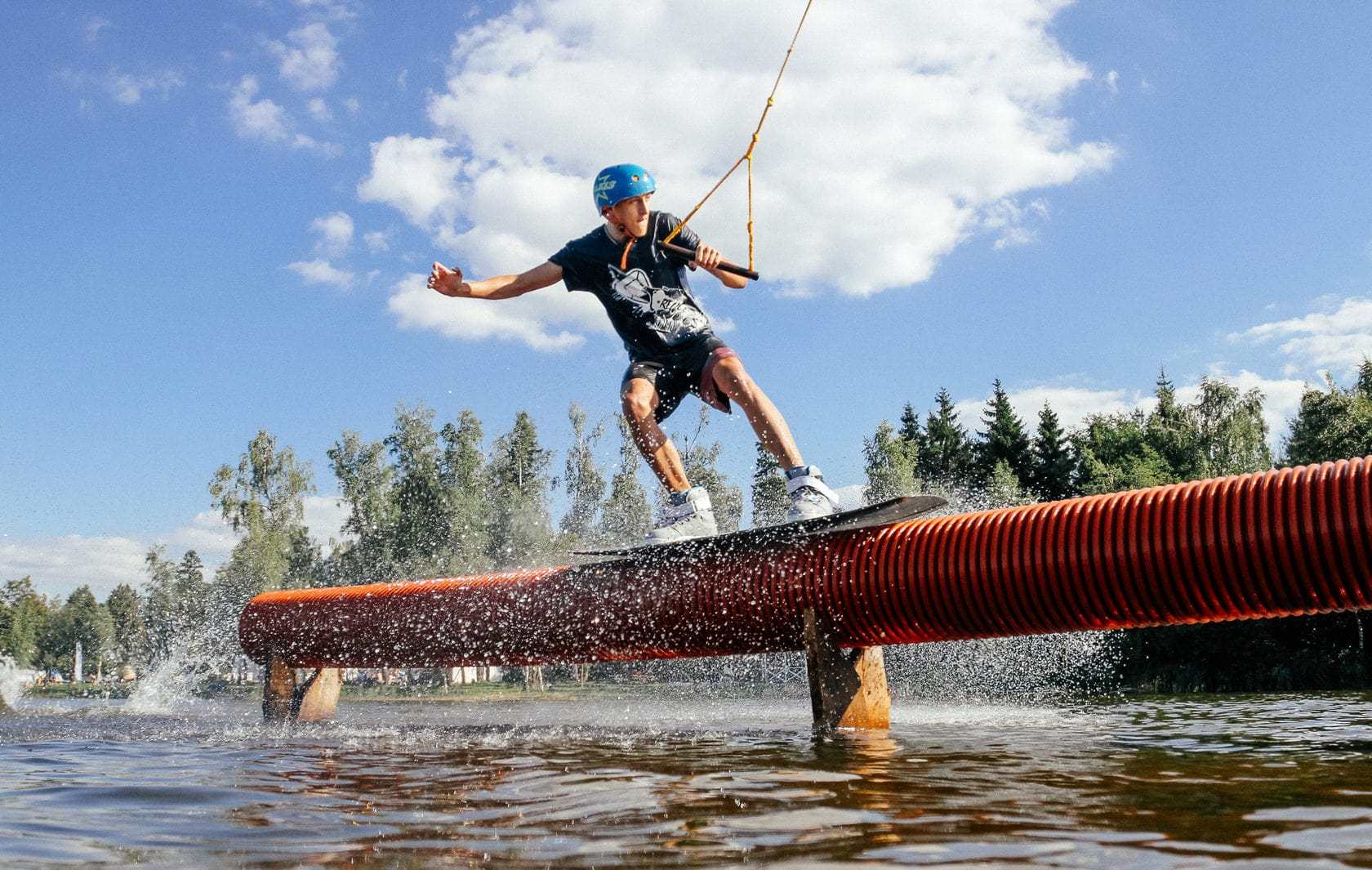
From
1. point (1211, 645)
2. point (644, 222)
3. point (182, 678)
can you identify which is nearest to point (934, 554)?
point (644, 222)

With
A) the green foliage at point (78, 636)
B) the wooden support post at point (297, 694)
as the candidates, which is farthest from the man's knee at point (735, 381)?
the green foliage at point (78, 636)

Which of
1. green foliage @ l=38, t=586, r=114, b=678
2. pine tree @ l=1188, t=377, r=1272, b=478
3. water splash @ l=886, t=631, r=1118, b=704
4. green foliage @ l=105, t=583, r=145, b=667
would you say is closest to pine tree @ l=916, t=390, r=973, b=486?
pine tree @ l=1188, t=377, r=1272, b=478

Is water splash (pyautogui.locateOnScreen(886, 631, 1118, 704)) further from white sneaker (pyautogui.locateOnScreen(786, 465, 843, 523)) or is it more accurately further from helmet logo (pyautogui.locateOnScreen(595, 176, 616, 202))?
helmet logo (pyautogui.locateOnScreen(595, 176, 616, 202))

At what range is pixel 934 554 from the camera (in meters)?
5.60

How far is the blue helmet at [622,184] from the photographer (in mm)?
6715

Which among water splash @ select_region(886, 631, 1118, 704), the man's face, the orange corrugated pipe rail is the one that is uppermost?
the man's face

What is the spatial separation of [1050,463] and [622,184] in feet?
160

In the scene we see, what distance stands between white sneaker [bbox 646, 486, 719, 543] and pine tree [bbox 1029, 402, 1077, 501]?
46.7 m

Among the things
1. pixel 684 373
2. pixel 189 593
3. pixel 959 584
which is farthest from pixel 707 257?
pixel 189 593

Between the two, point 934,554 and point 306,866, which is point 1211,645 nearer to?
point 934,554

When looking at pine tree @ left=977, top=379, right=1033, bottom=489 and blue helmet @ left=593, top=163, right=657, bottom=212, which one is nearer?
blue helmet @ left=593, top=163, right=657, bottom=212

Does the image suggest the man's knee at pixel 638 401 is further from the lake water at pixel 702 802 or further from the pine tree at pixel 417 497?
the pine tree at pixel 417 497

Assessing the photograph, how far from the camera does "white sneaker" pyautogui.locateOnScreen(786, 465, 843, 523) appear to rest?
241 inches

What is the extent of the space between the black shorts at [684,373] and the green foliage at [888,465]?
136 ft
